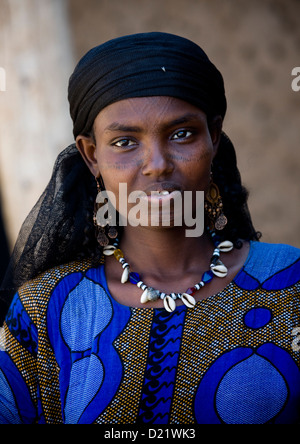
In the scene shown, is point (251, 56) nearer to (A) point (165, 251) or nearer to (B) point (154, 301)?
(A) point (165, 251)

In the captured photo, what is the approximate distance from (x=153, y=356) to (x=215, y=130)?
34.6 inches

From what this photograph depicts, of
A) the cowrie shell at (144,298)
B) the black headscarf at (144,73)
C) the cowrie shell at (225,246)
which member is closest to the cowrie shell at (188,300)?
the cowrie shell at (144,298)

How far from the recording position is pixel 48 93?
3721 mm

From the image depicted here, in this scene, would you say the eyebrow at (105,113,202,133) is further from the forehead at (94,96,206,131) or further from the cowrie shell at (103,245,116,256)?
the cowrie shell at (103,245,116,256)

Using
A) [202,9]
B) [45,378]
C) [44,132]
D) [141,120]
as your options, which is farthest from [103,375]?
[202,9]

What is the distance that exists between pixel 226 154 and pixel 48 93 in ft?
5.64

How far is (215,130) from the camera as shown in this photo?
2.21 metres

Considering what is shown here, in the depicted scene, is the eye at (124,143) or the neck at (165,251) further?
the neck at (165,251)

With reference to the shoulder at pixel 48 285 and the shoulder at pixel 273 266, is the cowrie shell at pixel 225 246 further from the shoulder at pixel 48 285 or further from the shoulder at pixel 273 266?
the shoulder at pixel 48 285

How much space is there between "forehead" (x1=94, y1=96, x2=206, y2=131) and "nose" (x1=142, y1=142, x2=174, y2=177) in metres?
0.08

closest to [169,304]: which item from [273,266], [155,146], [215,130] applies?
[273,266]

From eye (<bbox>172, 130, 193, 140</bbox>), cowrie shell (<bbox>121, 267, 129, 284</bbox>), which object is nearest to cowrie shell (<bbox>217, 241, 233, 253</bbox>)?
cowrie shell (<bbox>121, 267, 129, 284</bbox>)

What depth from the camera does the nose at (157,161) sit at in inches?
77.0
